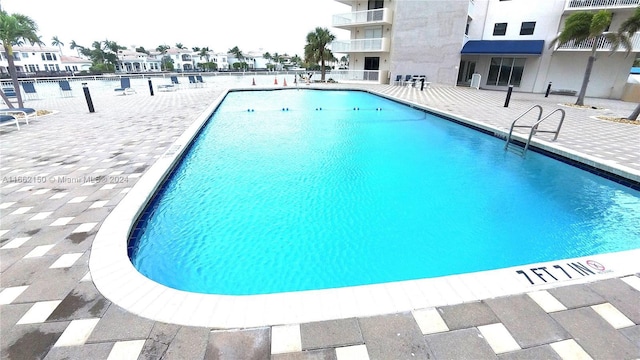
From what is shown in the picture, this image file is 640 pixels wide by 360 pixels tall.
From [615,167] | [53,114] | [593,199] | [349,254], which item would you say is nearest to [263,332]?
[349,254]

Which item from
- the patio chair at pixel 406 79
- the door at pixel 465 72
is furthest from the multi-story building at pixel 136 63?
the door at pixel 465 72

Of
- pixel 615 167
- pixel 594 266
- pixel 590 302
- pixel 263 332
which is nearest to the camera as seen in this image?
pixel 263 332

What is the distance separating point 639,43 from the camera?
1580 cm

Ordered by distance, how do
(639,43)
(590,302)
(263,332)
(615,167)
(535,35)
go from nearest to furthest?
1. (263,332)
2. (590,302)
3. (615,167)
4. (639,43)
5. (535,35)

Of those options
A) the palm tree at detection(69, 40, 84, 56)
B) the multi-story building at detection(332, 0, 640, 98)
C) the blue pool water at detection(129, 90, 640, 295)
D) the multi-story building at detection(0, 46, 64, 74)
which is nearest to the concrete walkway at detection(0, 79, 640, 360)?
the blue pool water at detection(129, 90, 640, 295)

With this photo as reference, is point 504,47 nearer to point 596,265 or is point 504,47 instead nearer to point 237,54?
point 596,265

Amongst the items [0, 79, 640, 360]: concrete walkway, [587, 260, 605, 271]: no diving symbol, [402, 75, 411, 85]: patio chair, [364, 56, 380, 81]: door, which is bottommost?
[0, 79, 640, 360]: concrete walkway

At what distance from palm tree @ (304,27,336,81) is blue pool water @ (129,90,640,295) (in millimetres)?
17596

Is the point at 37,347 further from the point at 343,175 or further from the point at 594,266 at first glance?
the point at 343,175

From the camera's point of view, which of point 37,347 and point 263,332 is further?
point 263,332

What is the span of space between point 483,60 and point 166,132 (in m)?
22.7

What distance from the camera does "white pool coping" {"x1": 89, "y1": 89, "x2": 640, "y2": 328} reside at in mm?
2180

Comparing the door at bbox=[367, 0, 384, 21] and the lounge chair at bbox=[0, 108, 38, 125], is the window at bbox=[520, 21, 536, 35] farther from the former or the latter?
the lounge chair at bbox=[0, 108, 38, 125]

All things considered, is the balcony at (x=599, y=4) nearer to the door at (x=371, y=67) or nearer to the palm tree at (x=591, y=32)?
the palm tree at (x=591, y=32)
